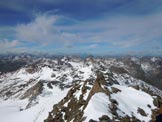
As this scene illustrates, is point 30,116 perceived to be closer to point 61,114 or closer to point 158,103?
point 61,114

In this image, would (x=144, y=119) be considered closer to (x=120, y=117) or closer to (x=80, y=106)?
(x=120, y=117)

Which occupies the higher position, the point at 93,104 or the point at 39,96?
the point at 93,104

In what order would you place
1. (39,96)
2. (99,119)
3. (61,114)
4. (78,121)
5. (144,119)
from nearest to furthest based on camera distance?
1. (99,119)
2. (78,121)
3. (144,119)
4. (61,114)
5. (39,96)

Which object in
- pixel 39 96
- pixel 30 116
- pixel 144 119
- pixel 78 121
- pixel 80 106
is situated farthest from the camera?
pixel 39 96

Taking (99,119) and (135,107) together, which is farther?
(135,107)

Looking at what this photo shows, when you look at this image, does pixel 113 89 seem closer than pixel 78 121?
No

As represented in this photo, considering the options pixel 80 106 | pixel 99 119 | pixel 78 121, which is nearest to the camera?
pixel 99 119

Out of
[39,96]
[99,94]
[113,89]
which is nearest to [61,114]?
[99,94]

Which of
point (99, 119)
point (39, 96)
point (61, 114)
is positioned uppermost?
point (99, 119)

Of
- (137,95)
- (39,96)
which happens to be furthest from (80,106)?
(39,96)
